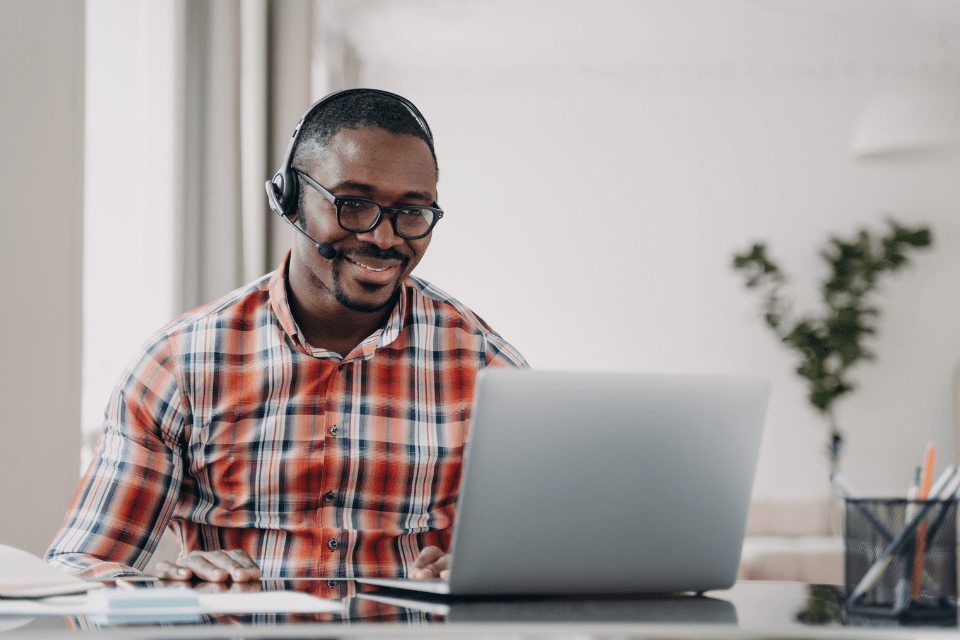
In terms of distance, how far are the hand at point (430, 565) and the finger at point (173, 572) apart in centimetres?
24

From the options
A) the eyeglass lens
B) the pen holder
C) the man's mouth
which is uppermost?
the eyeglass lens

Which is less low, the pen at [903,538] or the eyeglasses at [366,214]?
the eyeglasses at [366,214]

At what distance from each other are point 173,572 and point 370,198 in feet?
1.97

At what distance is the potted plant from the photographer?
478 cm

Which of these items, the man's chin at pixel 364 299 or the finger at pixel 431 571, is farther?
the man's chin at pixel 364 299

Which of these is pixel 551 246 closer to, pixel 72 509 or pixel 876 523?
pixel 72 509

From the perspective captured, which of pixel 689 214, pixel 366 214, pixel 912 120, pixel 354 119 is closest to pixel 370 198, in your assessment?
pixel 366 214

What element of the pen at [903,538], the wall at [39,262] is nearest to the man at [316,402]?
the wall at [39,262]

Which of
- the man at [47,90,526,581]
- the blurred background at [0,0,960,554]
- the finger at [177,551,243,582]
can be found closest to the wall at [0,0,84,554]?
the man at [47,90,526,581]

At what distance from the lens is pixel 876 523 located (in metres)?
0.73

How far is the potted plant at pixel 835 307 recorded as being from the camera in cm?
478

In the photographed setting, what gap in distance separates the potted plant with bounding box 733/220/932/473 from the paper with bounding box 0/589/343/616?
14.4 ft

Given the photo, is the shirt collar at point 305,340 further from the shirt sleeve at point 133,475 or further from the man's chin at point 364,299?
the shirt sleeve at point 133,475

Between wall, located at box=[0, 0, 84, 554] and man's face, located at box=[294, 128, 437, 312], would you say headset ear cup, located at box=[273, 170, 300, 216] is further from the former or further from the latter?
wall, located at box=[0, 0, 84, 554]
